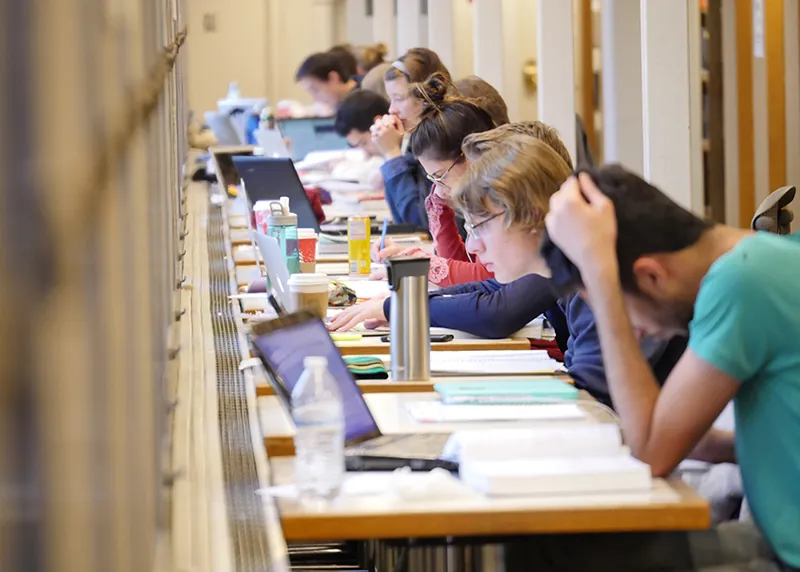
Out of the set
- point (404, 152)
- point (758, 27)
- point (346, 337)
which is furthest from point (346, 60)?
point (346, 337)

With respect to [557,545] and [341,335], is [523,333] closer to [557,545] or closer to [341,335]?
[341,335]

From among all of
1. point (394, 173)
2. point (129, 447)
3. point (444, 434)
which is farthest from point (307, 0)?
point (129, 447)

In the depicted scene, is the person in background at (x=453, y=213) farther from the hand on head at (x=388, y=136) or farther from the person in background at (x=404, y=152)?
the hand on head at (x=388, y=136)

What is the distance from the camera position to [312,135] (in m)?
7.79

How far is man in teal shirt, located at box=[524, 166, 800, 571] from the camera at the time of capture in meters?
1.67

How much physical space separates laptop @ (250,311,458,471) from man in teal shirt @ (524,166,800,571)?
Result: 28cm

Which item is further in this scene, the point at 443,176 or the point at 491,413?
the point at 443,176

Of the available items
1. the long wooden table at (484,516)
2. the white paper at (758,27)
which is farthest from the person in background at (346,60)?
the long wooden table at (484,516)

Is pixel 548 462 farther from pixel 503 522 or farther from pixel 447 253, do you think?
pixel 447 253

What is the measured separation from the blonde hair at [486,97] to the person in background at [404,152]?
0.40m

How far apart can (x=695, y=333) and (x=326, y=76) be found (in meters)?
6.25

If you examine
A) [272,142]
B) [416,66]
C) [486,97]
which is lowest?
[272,142]

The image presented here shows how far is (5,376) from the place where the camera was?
1.29 feet

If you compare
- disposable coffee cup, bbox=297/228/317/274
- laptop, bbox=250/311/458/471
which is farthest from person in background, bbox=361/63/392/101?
laptop, bbox=250/311/458/471
